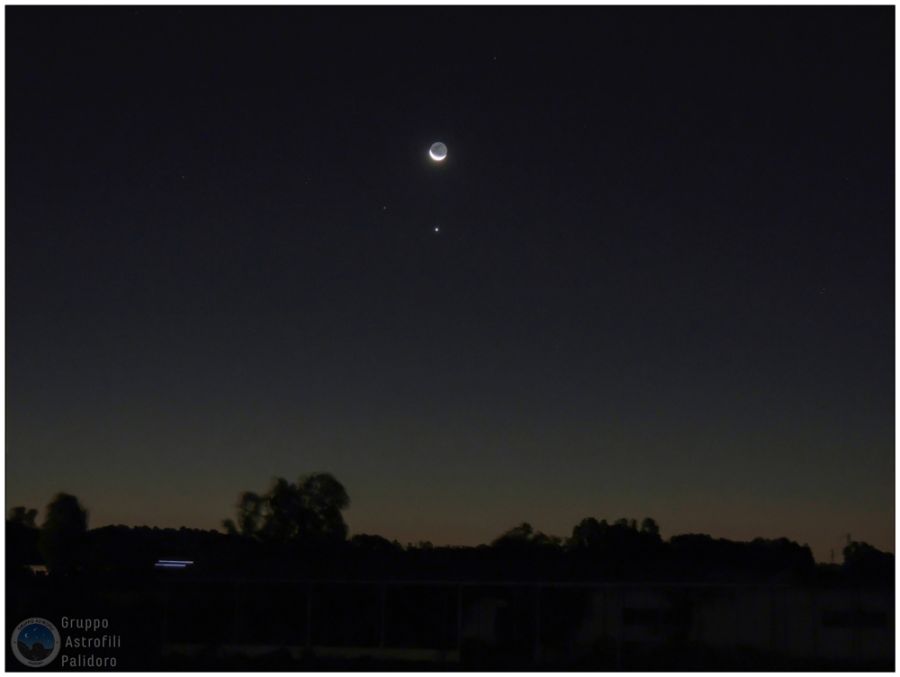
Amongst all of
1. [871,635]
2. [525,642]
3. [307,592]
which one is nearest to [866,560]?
[871,635]

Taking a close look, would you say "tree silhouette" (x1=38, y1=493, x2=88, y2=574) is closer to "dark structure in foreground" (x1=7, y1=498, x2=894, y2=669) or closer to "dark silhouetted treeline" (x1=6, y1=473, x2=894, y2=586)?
"dark silhouetted treeline" (x1=6, y1=473, x2=894, y2=586)

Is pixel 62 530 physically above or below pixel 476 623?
above

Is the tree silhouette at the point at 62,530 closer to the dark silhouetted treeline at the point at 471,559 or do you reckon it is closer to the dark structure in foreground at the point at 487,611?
the dark silhouetted treeline at the point at 471,559

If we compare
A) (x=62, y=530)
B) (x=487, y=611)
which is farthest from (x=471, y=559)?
(x=62, y=530)

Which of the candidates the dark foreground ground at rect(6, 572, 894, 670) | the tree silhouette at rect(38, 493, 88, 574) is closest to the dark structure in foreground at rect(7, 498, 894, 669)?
the dark foreground ground at rect(6, 572, 894, 670)

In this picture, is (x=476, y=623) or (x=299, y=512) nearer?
(x=476, y=623)

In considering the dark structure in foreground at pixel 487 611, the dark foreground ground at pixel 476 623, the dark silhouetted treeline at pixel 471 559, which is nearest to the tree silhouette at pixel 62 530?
the dark silhouetted treeline at pixel 471 559

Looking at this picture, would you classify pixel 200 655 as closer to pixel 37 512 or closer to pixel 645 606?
pixel 645 606

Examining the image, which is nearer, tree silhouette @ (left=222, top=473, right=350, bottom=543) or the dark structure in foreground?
the dark structure in foreground

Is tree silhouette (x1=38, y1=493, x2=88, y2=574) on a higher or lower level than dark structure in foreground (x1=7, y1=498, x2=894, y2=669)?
higher

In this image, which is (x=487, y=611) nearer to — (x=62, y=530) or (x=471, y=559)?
(x=471, y=559)
